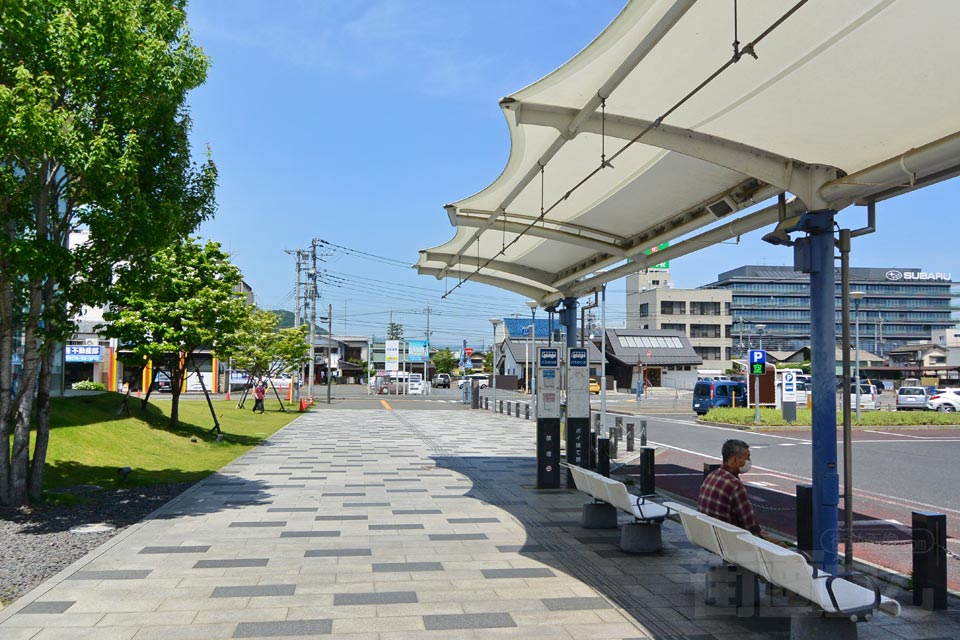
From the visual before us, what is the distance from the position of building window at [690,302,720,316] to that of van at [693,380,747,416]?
5053 cm

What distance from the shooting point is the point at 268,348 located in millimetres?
37875

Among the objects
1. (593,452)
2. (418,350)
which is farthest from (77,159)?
(418,350)

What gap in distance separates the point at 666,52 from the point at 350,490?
377 inches

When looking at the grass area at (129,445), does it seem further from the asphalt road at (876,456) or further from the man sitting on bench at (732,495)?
the asphalt road at (876,456)

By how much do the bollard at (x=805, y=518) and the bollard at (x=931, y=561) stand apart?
1232 mm

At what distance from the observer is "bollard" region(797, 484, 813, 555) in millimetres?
7779

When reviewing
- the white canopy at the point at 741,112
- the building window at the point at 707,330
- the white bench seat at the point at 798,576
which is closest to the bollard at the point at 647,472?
the white canopy at the point at 741,112

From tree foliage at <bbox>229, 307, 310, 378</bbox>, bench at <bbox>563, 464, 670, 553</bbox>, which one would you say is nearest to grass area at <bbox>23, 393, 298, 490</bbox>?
bench at <bbox>563, 464, 670, 553</bbox>

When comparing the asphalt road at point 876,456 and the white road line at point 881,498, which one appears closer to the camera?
the white road line at point 881,498

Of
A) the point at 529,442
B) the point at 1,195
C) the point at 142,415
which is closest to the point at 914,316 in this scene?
the point at 529,442

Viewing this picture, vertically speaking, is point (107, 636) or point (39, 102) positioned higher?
point (39, 102)

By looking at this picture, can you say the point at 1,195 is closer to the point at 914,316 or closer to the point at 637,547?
the point at 637,547

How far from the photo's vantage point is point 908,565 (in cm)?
830

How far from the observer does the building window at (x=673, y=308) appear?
90.9m
